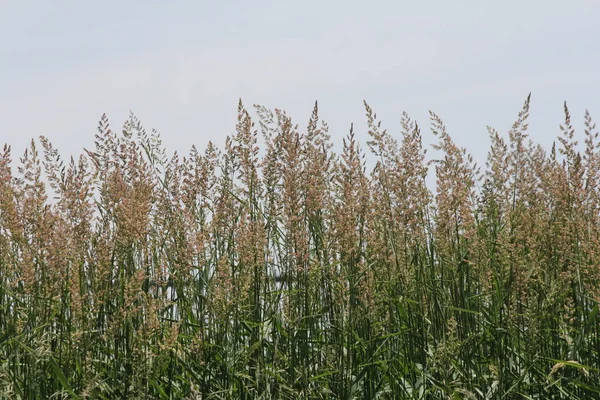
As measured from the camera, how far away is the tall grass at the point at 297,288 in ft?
10.7

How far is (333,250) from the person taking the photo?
353 cm

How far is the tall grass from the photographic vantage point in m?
3.26

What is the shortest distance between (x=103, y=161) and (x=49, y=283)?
3.33ft

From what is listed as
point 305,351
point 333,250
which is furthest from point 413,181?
point 305,351

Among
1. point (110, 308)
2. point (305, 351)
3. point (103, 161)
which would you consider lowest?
point (305, 351)

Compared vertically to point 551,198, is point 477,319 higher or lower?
lower

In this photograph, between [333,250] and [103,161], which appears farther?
[103,161]

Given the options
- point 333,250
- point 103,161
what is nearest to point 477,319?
point 333,250

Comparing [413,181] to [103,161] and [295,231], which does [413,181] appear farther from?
[103,161]

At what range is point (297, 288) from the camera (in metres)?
3.53

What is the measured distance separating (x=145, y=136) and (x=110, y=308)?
4.57 feet

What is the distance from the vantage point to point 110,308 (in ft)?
12.5

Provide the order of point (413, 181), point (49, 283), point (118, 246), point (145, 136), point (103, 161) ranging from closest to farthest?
point (49, 283), point (118, 246), point (413, 181), point (103, 161), point (145, 136)

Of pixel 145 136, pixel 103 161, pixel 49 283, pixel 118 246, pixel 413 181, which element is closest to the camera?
pixel 49 283
